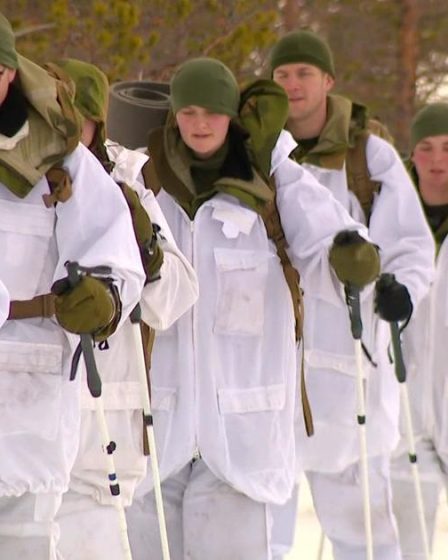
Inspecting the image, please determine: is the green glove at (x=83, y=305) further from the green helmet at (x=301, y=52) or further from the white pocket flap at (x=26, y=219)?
the green helmet at (x=301, y=52)

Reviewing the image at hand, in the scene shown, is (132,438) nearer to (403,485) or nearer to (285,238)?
(285,238)

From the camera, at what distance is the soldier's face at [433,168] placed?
6.49 meters

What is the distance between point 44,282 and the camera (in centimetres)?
434

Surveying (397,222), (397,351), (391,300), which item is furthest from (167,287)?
(397,222)

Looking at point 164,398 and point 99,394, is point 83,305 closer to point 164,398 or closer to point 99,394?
point 99,394

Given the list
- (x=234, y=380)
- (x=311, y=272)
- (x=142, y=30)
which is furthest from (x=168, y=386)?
(x=142, y=30)

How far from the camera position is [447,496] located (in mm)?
6555

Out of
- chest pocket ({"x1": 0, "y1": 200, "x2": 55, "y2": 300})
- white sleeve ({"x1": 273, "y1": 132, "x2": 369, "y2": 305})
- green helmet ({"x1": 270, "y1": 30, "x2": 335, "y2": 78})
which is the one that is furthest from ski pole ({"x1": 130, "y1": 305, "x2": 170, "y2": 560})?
green helmet ({"x1": 270, "y1": 30, "x2": 335, "y2": 78})

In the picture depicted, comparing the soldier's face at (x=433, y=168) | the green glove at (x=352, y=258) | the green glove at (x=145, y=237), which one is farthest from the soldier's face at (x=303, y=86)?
the green glove at (x=145, y=237)

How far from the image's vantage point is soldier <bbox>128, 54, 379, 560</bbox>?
5035 mm

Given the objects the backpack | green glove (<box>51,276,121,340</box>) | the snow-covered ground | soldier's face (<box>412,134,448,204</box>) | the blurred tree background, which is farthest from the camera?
the blurred tree background

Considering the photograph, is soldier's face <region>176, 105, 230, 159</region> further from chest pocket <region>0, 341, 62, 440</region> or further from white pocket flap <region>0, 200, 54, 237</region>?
chest pocket <region>0, 341, 62, 440</region>

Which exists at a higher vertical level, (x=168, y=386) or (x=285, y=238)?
(x=285, y=238)

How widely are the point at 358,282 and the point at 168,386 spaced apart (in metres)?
0.66
